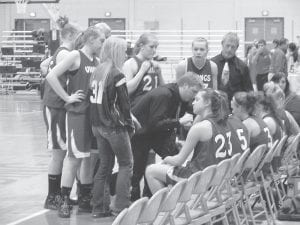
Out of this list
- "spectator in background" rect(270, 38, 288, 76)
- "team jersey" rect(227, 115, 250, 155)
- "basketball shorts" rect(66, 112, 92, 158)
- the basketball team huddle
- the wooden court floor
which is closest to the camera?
"team jersey" rect(227, 115, 250, 155)

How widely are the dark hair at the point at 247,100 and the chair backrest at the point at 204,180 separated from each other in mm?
1755

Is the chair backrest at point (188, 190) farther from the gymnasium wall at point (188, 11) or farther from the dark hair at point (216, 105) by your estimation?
the gymnasium wall at point (188, 11)

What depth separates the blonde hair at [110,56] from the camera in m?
6.30

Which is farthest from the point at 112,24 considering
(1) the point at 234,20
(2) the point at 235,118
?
(2) the point at 235,118

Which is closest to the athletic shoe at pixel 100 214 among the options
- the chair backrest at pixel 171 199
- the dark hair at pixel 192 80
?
→ the dark hair at pixel 192 80

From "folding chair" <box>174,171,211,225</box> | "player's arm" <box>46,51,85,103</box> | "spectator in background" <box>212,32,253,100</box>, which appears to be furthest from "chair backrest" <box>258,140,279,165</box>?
"spectator in background" <box>212,32,253,100</box>

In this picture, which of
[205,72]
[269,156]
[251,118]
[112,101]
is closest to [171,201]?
[269,156]

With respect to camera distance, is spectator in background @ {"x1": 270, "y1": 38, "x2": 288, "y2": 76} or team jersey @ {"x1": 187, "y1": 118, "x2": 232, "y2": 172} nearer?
team jersey @ {"x1": 187, "y1": 118, "x2": 232, "y2": 172}

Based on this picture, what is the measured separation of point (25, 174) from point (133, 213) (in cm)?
539

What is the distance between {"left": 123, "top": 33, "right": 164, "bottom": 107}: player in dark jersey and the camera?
6.95m

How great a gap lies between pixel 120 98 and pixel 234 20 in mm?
21789

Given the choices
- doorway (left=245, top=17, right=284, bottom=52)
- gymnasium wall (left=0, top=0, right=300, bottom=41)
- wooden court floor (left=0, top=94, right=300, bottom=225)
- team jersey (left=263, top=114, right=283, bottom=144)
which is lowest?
wooden court floor (left=0, top=94, right=300, bottom=225)

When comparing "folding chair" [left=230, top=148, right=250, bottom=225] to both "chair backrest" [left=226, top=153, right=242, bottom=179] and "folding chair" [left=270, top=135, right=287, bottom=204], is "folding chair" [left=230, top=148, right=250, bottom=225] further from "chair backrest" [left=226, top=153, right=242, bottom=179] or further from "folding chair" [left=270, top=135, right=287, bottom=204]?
"folding chair" [left=270, top=135, right=287, bottom=204]

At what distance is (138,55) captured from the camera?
7.08 m
